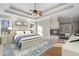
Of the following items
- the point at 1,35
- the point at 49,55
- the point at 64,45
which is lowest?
the point at 49,55

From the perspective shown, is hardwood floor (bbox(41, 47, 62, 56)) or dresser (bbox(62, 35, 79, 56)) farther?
hardwood floor (bbox(41, 47, 62, 56))

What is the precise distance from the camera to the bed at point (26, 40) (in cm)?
239

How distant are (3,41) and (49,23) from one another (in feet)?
2.54

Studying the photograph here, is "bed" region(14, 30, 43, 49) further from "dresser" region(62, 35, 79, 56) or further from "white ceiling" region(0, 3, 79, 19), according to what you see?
"dresser" region(62, 35, 79, 56)

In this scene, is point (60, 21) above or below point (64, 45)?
above

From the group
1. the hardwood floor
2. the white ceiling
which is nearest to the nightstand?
the white ceiling

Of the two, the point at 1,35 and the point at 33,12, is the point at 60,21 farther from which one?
the point at 1,35

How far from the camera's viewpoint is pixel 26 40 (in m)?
2.40

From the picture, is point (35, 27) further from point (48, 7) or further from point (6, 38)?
point (6, 38)

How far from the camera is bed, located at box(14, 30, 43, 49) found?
239cm

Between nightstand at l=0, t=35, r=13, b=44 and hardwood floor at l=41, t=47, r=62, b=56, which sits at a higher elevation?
nightstand at l=0, t=35, r=13, b=44

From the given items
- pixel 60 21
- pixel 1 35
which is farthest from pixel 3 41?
pixel 60 21

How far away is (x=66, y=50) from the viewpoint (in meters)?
2.31

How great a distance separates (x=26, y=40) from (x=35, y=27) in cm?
25
